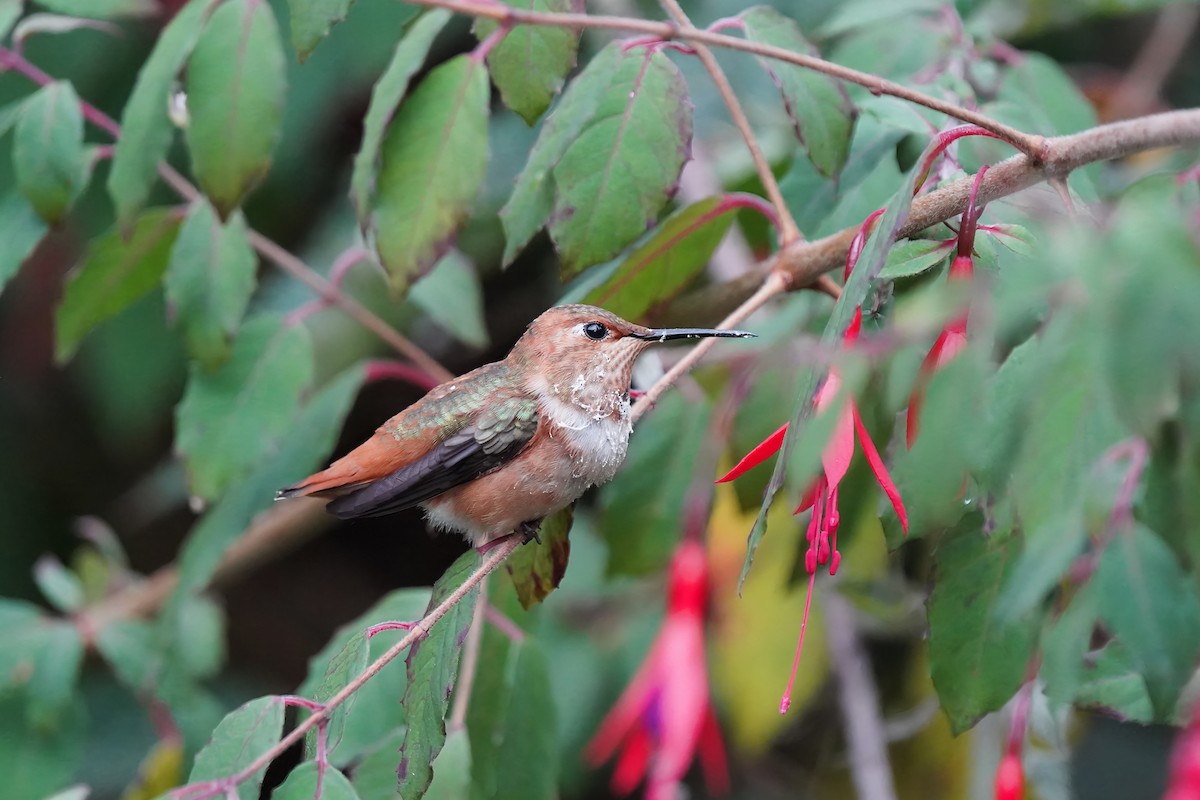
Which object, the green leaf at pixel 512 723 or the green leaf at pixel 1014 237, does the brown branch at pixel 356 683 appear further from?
the green leaf at pixel 1014 237

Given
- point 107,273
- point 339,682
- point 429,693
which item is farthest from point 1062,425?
point 107,273

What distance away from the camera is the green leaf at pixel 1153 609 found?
1055mm

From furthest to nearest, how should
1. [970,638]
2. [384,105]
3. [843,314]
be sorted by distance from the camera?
[384,105] < [970,638] < [843,314]

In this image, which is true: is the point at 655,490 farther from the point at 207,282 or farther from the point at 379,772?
the point at 207,282

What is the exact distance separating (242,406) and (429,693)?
1018 mm

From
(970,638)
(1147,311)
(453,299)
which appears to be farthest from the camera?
(453,299)

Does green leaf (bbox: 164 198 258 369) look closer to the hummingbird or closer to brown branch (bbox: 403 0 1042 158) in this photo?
the hummingbird

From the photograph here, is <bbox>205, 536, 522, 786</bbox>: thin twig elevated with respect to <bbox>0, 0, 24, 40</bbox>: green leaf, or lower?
lower

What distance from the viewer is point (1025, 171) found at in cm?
150

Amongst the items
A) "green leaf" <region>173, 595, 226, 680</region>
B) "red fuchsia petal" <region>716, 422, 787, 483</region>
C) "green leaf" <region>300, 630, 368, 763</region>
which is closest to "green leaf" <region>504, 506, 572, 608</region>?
"green leaf" <region>300, 630, 368, 763</region>

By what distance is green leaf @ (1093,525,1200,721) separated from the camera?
1055mm

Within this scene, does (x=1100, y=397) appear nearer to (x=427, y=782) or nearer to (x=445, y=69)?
(x=427, y=782)

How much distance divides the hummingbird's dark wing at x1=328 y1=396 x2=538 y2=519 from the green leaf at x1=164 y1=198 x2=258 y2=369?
399mm

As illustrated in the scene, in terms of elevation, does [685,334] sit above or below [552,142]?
below
